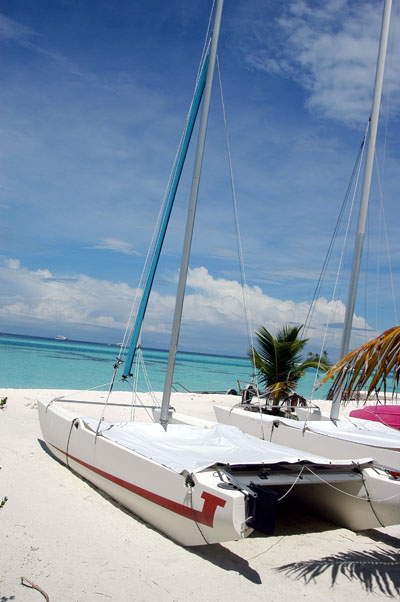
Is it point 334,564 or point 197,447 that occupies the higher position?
point 197,447

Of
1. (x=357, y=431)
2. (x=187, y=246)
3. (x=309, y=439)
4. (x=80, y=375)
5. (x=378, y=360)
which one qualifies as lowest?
(x=80, y=375)

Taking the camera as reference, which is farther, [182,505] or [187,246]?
[187,246]

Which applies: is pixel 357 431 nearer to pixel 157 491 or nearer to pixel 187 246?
pixel 187 246

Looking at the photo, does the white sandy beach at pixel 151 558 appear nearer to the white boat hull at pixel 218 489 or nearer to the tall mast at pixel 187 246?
the white boat hull at pixel 218 489

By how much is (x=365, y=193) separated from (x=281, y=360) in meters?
5.90

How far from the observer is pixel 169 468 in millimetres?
5336

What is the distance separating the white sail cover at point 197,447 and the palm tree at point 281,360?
22.1 ft

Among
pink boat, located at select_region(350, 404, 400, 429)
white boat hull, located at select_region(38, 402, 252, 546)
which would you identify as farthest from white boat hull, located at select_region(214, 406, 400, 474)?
white boat hull, located at select_region(38, 402, 252, 546)

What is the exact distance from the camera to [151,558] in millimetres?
4934

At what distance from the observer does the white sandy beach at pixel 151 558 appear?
14.2 ft

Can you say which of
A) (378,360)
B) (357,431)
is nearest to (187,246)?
(378,360)

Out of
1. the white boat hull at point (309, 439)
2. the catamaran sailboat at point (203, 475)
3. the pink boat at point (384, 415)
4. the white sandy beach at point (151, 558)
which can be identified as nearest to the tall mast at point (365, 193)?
the white boat hull at point (309, 439)

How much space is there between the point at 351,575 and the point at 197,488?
70.1 inches

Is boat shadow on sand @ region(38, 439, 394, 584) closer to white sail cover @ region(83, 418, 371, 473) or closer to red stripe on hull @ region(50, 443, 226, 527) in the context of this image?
red stripe on hull @ region(50, 443, 226, 527)
